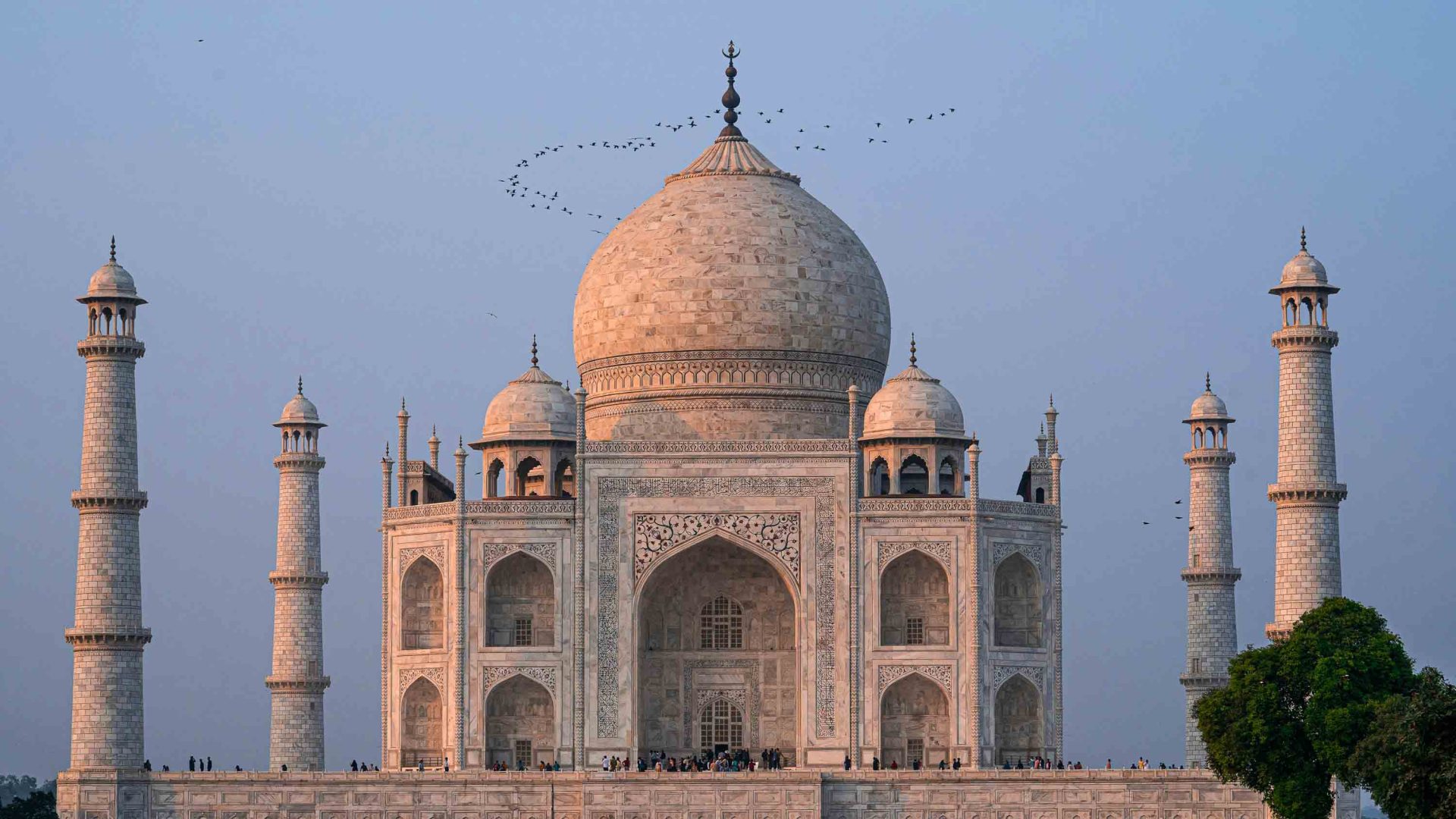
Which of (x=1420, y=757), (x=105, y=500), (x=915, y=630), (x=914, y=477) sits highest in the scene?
(x=914, y=477)

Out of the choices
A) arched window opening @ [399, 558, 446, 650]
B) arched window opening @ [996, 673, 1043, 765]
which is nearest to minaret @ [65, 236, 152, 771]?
arched window opening @ [399, 558, 446, 650]

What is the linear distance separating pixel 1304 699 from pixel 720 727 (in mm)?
10193

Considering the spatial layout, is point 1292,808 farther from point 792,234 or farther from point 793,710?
point 792,234

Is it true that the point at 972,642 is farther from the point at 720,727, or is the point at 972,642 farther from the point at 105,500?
the point at 105,500

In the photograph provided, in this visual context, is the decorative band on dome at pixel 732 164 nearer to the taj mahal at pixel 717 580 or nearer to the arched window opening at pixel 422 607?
the taj mahal at pixel 717 580

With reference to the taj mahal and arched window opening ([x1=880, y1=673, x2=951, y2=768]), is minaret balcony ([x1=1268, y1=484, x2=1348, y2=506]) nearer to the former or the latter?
the taj mahal

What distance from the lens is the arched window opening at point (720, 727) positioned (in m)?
42.8

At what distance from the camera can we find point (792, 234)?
45750mm

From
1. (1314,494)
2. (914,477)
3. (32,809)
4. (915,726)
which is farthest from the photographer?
(32,809)

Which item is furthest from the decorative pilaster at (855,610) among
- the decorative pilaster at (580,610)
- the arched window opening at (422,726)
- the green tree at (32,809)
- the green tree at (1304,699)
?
the green tree at (32,809)

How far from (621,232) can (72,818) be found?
13.8m

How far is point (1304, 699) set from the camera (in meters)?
36.4

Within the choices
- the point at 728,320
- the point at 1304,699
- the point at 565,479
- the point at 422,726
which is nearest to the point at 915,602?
the point at 728,320

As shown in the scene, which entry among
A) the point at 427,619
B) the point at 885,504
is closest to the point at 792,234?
the point at 885,504
